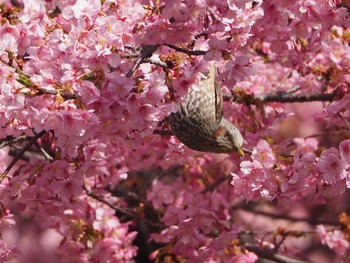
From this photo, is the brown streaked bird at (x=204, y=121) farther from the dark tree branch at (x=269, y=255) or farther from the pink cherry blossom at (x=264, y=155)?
the dark tree branch at (x=269, y=255)

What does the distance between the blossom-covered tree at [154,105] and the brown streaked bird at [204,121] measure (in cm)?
14

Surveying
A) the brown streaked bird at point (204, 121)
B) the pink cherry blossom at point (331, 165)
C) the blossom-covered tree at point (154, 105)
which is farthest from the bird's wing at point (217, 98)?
the pink cherry blossom at point (331, 165)

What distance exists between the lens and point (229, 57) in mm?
3084

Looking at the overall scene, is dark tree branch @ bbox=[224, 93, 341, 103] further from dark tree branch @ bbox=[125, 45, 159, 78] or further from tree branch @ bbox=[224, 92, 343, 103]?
dark tree branch @ bbox=[125, 45, 159, 78]

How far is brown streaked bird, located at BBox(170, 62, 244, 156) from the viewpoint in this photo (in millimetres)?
3262

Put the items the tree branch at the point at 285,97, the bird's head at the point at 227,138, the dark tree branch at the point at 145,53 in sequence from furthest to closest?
the tree branch at the point at 285,97 < the bird's head at the point at 227,138 < the dark tree branch at the point at 145,53

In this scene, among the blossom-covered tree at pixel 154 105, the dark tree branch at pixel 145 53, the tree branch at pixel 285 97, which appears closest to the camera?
the blossom-covered tree at pixel 154 105

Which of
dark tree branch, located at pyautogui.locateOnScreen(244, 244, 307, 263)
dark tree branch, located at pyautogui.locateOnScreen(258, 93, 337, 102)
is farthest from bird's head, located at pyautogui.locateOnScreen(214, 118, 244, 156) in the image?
dark tree branch, located at pyautogui.locateOnScreen(244, 244, 307, 263)

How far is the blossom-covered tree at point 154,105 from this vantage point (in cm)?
290

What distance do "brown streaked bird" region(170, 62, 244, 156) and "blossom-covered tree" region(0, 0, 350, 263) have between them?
0.46 feet

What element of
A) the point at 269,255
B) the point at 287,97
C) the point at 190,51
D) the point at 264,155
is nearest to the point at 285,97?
the point at 287,97

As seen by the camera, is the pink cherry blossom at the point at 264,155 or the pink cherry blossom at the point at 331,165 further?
the pink cherry blossom at the point at 264,155

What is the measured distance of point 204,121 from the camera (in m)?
3.30

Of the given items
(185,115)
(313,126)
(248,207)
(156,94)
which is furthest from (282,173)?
(313,126)
